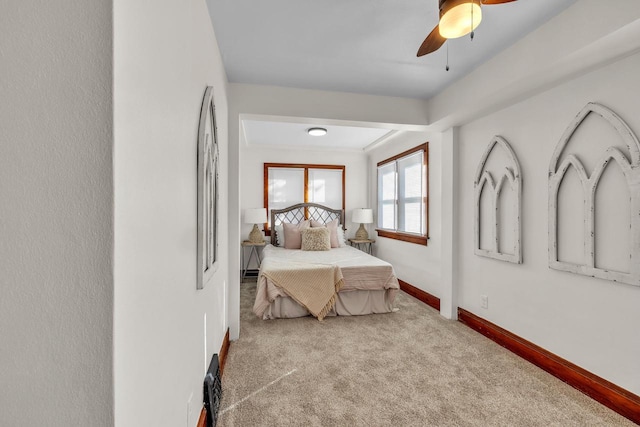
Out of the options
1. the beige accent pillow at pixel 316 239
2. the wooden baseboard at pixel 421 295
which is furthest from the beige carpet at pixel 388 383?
the beige accent pillow at pixel 316 239

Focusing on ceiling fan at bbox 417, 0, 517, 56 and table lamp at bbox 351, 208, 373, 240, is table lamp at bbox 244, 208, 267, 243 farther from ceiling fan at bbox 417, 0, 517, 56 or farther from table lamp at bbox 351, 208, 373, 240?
ceiling fan at bbox 417, 0, 517, 56

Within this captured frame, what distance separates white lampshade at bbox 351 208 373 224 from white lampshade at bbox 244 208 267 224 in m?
1.66

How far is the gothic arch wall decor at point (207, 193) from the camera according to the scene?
1.59 meters

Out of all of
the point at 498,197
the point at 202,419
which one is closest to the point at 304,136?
the point at 498,197

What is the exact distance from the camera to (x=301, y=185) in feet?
19.6

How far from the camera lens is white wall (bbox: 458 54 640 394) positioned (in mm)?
1953

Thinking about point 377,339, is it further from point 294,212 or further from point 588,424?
point 294,212

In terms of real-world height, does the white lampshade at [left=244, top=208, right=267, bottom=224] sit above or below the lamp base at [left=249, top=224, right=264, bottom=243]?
above

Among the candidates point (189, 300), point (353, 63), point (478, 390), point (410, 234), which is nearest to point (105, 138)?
point (189, 300)

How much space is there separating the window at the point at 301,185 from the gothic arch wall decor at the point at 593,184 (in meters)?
4.00

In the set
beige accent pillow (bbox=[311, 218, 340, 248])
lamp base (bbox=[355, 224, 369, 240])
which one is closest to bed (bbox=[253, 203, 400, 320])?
beige accent pillow (bbox=[311, 218, 340, 248])

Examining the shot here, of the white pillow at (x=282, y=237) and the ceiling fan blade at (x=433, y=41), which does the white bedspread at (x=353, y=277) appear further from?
the ceiling fan blade at (x=433, y=41)

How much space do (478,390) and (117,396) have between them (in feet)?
7.38

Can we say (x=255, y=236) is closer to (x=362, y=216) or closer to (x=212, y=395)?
(x=362, y=216)
